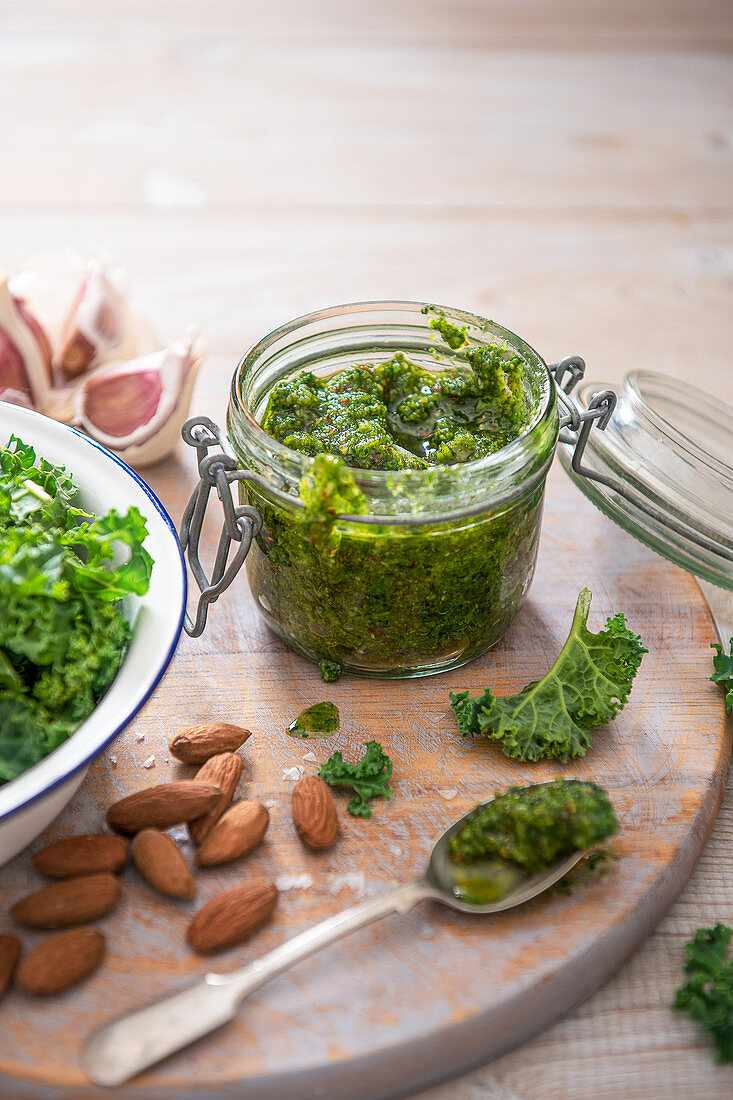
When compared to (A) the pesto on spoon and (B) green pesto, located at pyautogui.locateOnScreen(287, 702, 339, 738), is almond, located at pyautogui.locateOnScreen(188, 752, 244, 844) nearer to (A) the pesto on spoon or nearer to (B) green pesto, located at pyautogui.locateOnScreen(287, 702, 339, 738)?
(B) green pesto, located at pyautogui.locateOnScreen(287, 702, 339, 738)

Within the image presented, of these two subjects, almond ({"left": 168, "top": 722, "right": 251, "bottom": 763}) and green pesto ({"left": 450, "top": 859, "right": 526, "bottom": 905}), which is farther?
almond ({"left": 168, "top": 722, "right": 251, "bottom": 763})

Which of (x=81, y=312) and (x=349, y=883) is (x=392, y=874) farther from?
(x=81, y=312)

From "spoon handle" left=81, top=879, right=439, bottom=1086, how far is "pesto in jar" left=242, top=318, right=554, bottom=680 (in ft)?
1.58

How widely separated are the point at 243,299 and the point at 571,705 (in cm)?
163

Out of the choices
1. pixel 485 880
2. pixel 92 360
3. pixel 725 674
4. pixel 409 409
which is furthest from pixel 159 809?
pixel 92 360

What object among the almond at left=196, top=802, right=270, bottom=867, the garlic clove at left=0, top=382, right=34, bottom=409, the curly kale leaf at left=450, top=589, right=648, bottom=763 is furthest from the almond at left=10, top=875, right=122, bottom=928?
the garlic clove at left=0, top=382, right=34, bottom=409

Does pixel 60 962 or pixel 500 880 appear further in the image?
pixel 500 880

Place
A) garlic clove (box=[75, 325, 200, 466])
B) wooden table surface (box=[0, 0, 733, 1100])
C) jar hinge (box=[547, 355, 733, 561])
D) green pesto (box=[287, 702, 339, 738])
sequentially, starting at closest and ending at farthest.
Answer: green pesto (box=[287, 702, 339, 738])
jar hinge (box=[547, 355, 733, 561])
garlic clove (box=[75, 325, 200, 466])
wooden table surface (box=[0, 0, 733, 1100])

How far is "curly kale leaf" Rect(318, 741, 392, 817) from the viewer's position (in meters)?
1.60

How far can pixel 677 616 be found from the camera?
1.96m

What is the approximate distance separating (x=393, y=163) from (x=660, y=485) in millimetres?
2068

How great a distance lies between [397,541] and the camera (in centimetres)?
160

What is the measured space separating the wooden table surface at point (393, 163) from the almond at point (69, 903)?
1.00 metres

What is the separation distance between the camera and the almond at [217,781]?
1.54 meters
